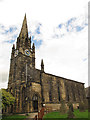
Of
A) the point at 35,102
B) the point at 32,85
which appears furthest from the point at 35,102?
the point at 32,85

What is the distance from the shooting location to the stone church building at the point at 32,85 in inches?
1032

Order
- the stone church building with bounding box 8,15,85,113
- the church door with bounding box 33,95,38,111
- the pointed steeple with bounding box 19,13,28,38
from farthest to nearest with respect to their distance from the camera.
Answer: the pointed steeple with bounding box 19,13,28,38 → the stone church building with bounding box 8,15,85,113 → the church door with bounding box 33,95,38,111

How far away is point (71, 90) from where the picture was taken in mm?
39312

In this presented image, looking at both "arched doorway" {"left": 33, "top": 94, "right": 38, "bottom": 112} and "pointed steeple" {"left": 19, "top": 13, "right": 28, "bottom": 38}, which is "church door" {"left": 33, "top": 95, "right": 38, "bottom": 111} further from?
"pointed steeple" {"left": 19, "top": 13, "right": 28, "bottom": 38}

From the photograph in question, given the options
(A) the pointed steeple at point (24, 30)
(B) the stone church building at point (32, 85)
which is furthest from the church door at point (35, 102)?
(A) the pointed steeple at point (24, 30)

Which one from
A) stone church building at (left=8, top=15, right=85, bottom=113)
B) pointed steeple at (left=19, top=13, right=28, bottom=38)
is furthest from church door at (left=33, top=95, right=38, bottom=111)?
pointed steeple at (left=19, top=13, right=28, bottom=38)

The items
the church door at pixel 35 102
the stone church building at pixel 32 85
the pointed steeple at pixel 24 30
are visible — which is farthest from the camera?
the pointed steeple at pixel 24 30

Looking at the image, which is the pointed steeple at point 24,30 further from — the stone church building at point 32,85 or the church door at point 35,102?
the church door at point 35,102

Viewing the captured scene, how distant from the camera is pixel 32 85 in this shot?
26297 millimetres

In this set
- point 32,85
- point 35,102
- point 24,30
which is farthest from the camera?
point 24,30

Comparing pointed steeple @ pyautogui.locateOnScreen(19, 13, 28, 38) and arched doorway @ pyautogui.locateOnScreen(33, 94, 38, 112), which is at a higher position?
pointed steeple @ pyautogui.locateOnScreen(19, 13, 28, 38)

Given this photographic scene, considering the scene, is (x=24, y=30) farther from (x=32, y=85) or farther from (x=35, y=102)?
(x=35, y=102)

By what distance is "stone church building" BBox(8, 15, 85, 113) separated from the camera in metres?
26.2

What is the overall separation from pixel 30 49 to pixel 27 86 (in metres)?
17.5
